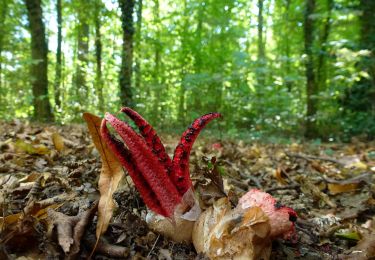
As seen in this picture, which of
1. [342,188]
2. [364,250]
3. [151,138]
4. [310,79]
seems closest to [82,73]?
[310,79]

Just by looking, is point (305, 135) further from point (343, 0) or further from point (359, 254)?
point (359, 254)

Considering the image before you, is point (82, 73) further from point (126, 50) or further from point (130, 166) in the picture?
point (130, 166)

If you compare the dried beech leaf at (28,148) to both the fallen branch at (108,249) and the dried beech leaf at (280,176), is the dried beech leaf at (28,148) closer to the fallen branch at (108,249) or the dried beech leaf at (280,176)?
the fallen branch at (108,249)

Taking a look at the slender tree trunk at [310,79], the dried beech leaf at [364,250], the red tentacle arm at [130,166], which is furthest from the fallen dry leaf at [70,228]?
the slender tree trunk at [310,79]

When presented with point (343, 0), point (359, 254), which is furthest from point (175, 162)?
point (343, 0)

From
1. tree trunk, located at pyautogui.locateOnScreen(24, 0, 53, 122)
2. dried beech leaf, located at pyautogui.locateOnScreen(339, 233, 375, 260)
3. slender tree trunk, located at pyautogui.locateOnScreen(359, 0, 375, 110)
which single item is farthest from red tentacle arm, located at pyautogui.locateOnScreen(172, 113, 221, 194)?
slender tree trunk, located at pyautogui.locateOnScreen(359, 0, 375, 110)

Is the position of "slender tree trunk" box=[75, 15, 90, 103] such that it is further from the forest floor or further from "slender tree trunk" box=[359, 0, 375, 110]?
"slender tree trunk" box=[359, 0, 375, 110]
